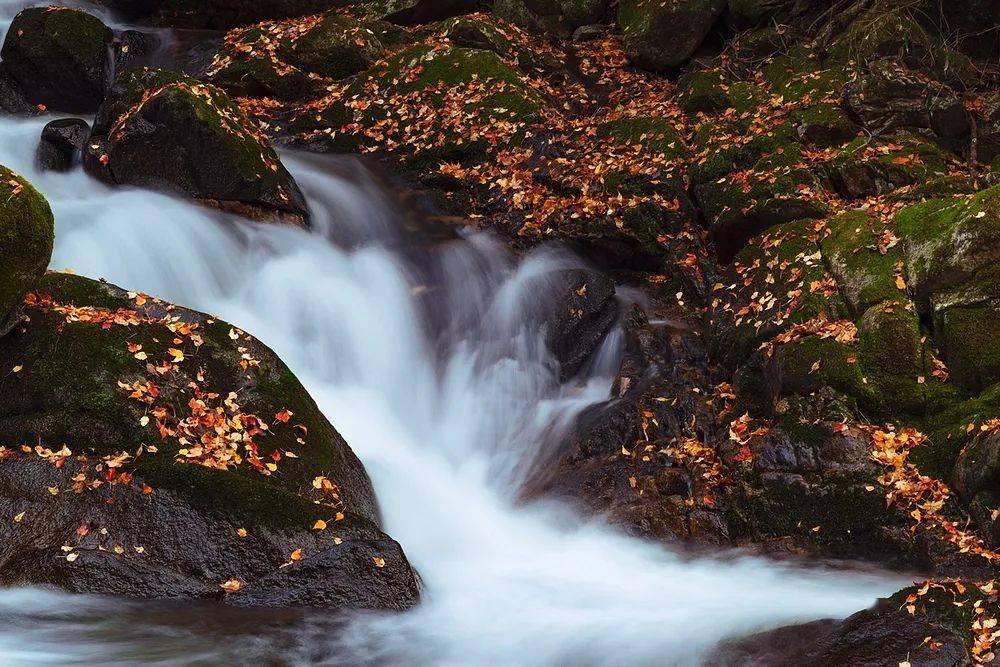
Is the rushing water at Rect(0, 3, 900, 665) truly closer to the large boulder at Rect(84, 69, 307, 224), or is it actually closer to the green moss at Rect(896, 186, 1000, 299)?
the large boulder at Rect(84, 69, 307, 224)

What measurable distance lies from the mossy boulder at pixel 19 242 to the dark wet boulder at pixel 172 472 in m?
0.28

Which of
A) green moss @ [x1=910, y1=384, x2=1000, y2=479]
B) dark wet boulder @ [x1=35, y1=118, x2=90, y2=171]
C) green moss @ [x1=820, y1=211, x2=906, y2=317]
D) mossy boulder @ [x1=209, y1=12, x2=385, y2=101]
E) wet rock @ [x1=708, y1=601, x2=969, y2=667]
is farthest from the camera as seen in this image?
mossy boulder @ [x1=209, y1=12, x2=385, y2=101]

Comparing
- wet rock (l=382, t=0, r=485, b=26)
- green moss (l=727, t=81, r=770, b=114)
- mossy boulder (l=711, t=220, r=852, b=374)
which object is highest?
wet rock (l=382, t=0, r=485, b=26)

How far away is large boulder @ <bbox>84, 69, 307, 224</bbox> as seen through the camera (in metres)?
9.73

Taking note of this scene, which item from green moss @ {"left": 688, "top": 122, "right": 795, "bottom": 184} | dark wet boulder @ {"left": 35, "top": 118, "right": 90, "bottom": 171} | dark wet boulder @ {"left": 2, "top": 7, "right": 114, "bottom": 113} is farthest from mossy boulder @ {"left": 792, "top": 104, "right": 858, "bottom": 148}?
dark wet boulder @ {"left": 2, "top": 7, "right": 114, "bottom": 113}

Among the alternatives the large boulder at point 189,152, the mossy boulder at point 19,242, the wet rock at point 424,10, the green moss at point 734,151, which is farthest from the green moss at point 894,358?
the wet rock at point 424,10

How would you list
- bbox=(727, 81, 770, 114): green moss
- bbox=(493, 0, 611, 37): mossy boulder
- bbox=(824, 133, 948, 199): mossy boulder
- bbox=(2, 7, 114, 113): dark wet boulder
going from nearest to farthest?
bbox=(824, 133, 948, 199): mossy boulder → bbox=(727, 81, 770, 114): green moss → bbox=(2, 7, 114, 113): dark wet boulder → bbox=(493, 0, 611, 37): mossy boulder

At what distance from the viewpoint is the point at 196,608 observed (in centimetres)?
491

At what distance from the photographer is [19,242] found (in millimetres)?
5711

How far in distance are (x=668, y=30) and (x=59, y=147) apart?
27.9 ft

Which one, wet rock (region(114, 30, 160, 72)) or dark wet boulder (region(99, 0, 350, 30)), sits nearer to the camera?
wet rock (region(114, 30, 160, 72))

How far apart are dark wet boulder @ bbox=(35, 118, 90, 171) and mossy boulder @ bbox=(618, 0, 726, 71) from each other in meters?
7.86

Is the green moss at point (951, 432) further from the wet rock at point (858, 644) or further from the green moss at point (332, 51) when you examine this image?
the green moss at point (332, 51)

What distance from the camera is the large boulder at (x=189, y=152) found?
973 centimetres
